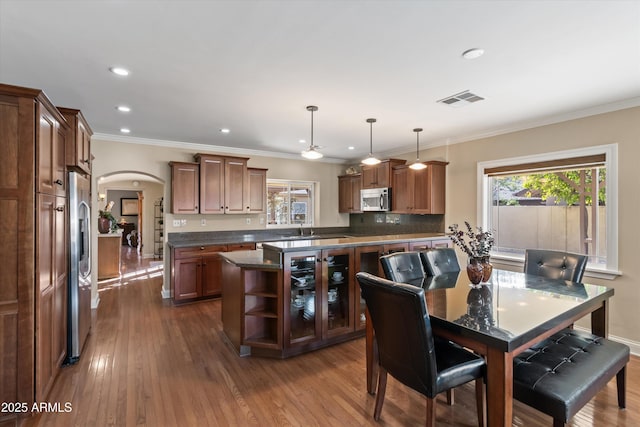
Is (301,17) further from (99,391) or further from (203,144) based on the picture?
(203,144)

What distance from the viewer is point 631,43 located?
2137mm

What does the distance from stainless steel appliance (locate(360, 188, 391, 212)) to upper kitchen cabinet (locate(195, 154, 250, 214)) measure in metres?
2.20

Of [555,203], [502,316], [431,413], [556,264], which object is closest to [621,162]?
[555,203]

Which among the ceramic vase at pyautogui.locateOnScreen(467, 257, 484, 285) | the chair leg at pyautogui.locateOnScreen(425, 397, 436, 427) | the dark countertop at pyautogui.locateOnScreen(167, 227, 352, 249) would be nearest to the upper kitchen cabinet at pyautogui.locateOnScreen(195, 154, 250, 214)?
the dark countertop at pyautogui.locateOnScreen(167, 227, 352, 249)

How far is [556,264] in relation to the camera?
118 inches

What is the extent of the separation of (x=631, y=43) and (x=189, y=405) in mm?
3968

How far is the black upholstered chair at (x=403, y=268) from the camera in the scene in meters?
2.63

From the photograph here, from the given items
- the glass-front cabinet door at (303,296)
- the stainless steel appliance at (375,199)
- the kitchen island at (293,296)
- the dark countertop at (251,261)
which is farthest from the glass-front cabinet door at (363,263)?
the stainless steel appliance at (375,199)

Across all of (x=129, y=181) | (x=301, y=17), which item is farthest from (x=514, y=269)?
(x=129, y=181)

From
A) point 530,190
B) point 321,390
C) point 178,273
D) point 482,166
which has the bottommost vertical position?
point 321,390

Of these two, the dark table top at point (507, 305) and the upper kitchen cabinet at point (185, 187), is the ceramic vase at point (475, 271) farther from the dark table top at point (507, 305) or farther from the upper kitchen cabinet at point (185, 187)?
the upper kitchen cabinet at point (185, 187)

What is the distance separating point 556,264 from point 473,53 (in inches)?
83.6

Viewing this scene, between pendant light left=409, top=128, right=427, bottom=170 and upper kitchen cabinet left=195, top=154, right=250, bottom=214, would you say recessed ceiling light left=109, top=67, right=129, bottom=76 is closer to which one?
upper kitchen cabinet left=195, top=154, right=250, bottom=214

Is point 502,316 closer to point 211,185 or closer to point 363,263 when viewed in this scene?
point 363,263
